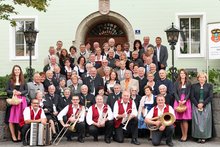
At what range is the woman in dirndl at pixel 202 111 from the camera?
1198cm

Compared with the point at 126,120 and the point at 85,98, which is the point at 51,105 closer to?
the point at 85,98

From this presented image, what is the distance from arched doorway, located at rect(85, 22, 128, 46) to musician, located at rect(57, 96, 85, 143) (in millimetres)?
8245

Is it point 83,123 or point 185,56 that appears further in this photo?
point 185,56

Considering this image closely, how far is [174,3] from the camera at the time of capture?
62.7 feet

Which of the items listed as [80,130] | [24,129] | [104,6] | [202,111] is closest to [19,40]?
[104,6]

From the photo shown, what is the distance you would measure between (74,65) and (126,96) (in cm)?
316

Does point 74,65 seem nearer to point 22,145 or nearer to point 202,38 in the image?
point 22,145

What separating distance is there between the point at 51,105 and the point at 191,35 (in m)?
9.18

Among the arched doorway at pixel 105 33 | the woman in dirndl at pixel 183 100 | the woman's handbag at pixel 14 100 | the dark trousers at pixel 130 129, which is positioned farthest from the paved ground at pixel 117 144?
the arched doorway at pixel 105 33

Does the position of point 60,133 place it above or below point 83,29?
below

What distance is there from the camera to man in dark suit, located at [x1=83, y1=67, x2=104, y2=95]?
42.2 feet

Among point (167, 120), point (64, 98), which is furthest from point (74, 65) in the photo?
point (167, 120)

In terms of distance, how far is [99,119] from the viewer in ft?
39.3

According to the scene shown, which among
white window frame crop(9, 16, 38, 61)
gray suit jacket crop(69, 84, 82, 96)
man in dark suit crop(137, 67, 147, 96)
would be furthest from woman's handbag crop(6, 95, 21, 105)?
white window frame crop(9, 16, 38, 61)
